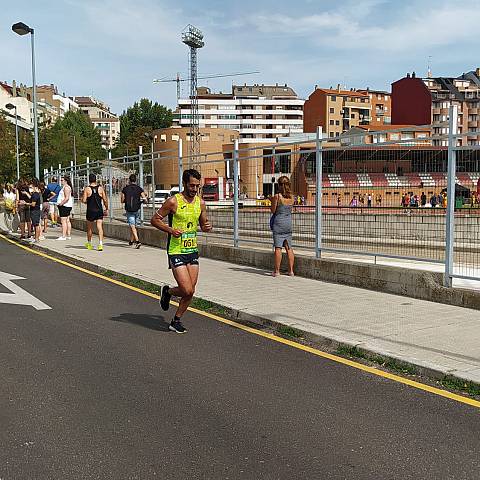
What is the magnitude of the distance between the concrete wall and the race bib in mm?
3559

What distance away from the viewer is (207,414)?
14.5ft

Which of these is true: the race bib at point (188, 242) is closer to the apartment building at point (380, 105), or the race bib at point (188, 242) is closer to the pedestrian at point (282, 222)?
the pedestrian at point (282, 222)

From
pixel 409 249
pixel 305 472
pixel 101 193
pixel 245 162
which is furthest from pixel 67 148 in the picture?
pixel 305 472

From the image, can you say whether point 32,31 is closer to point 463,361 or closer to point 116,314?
point 116,314

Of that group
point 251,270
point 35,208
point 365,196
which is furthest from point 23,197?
point 365,196

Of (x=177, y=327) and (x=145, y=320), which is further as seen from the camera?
(x=145, y=320)

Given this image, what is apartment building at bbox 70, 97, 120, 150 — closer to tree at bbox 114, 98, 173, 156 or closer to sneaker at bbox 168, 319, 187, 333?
tree at bbox 114, 98, 173, 156

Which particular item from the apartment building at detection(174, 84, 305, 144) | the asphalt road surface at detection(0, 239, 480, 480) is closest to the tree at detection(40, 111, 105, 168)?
the apartment building at detection(174, 84, 305, 144)

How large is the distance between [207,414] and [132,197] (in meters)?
12.2

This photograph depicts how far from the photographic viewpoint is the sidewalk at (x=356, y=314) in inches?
229

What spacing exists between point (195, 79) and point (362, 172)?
108 metres

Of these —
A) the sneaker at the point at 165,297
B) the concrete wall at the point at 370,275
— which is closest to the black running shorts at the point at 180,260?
the sneaker at the point at 165,297

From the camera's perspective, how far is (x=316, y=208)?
10.5 metres

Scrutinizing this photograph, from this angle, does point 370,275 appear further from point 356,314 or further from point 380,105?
point 380,105
